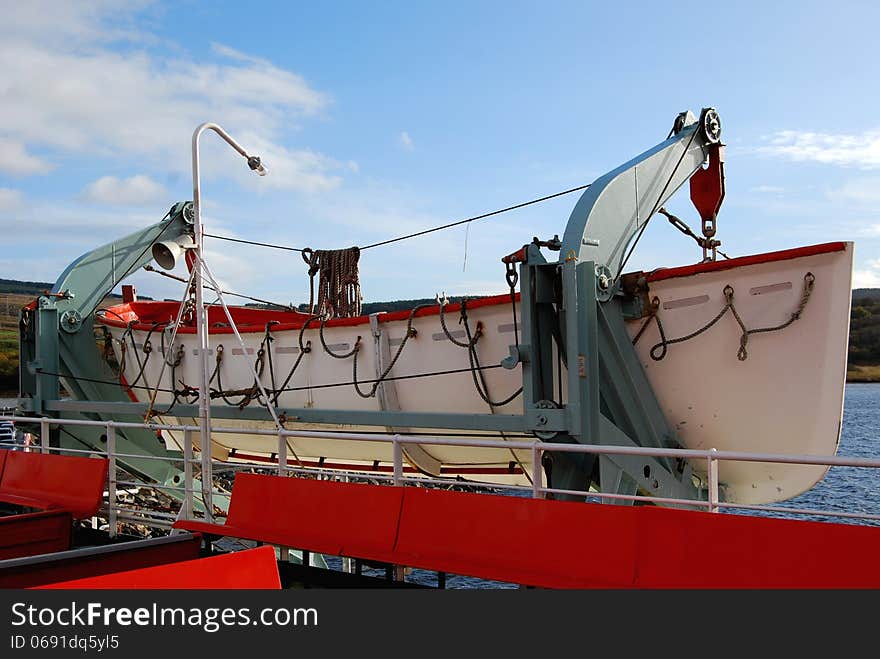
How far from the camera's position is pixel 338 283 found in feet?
32.4

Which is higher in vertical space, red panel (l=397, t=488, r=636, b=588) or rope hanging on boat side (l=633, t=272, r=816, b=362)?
rope hanging on boat side (l=633, t=272, r=816, b=362)

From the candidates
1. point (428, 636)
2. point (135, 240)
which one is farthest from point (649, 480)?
point (135, 240)

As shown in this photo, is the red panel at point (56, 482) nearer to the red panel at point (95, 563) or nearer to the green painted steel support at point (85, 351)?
the green painted steel support at point (85, 351)

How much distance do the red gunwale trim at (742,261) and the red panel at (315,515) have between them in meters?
3.09

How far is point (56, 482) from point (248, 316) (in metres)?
5.37

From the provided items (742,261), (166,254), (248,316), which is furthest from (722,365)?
(248,316)

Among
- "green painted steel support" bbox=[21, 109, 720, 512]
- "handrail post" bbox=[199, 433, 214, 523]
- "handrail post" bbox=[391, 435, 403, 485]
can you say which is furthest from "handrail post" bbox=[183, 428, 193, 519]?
"handrail post" bbox=[391, 435, 403, 485]

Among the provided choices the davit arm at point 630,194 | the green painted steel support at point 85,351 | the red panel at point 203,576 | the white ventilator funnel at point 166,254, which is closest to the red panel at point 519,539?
the red panel at point 203,576

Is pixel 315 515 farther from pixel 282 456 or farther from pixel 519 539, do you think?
pixel 519 539

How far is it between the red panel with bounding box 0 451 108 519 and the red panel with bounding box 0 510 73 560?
25 centimetres

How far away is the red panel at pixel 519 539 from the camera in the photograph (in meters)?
4.42

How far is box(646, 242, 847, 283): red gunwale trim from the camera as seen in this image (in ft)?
19.9

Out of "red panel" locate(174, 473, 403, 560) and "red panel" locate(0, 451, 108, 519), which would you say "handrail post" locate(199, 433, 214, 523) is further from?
"red panel" locate(0, 451, 108, 519)

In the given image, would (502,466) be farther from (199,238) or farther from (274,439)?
(199,238)
